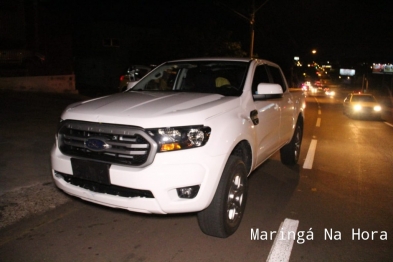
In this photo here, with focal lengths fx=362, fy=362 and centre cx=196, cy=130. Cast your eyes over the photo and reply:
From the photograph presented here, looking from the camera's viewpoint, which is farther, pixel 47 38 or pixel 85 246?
pixel 47 38

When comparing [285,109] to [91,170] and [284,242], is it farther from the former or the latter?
[91,170]

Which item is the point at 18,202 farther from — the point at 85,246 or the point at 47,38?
the point at 47,38

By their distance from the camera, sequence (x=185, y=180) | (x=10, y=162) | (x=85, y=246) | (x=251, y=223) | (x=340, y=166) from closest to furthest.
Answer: (x=185, y=180) → (x=85, y=246) → (x=251, y=223) → (x=10, y=162) → (x=340, y=166)

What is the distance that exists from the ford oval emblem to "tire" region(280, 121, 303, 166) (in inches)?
171

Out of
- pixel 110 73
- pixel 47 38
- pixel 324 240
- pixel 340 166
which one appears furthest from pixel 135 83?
pixel 110 73

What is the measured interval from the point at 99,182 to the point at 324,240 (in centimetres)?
248

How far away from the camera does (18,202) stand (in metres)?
4.66

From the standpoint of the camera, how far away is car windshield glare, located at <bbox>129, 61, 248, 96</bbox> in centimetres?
498

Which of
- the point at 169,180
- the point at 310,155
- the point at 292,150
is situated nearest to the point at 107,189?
the point at 169,180

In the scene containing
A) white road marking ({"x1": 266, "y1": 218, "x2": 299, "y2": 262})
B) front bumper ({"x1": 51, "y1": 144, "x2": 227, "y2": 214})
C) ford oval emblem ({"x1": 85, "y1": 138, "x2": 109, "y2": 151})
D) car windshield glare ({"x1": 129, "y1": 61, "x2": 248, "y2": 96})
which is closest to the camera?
front bumper ({"x1": 51, "y1": 144, "x2": 227, "y2": 214})

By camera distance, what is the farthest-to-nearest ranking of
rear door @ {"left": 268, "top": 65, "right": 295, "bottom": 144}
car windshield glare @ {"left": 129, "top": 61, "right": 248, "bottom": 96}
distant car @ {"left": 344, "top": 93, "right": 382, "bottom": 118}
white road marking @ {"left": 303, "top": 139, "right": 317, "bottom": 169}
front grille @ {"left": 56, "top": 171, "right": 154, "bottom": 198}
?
distant car @ {"left": 344, "top": 93, "right": 382, "bottom": 118}, white road marking @ {"left": 303, "top": 139, "right": 317, "bottom": 169}, rear door @ {"left": 268, "top": 65, "right": 295, "bottom": 144}, car windshield glare @ {"left": 129, "top": 61, "right": 248, "bottom": 96}, front grille @ {"left": 56, "top": 171, "right": 154, "bottom": 198}

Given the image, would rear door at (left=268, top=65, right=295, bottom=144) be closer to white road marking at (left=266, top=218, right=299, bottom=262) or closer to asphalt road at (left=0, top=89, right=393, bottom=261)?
asphalt road at (left=0, top=89, right=393, bottom=261)

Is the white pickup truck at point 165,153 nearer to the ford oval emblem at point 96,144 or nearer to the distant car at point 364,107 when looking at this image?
the ford oval emblem at point 96,144

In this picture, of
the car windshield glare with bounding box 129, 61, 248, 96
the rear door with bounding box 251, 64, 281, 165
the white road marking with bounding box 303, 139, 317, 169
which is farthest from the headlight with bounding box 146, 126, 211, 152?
the white road marking with bounding box 303, 139, 317, 169
